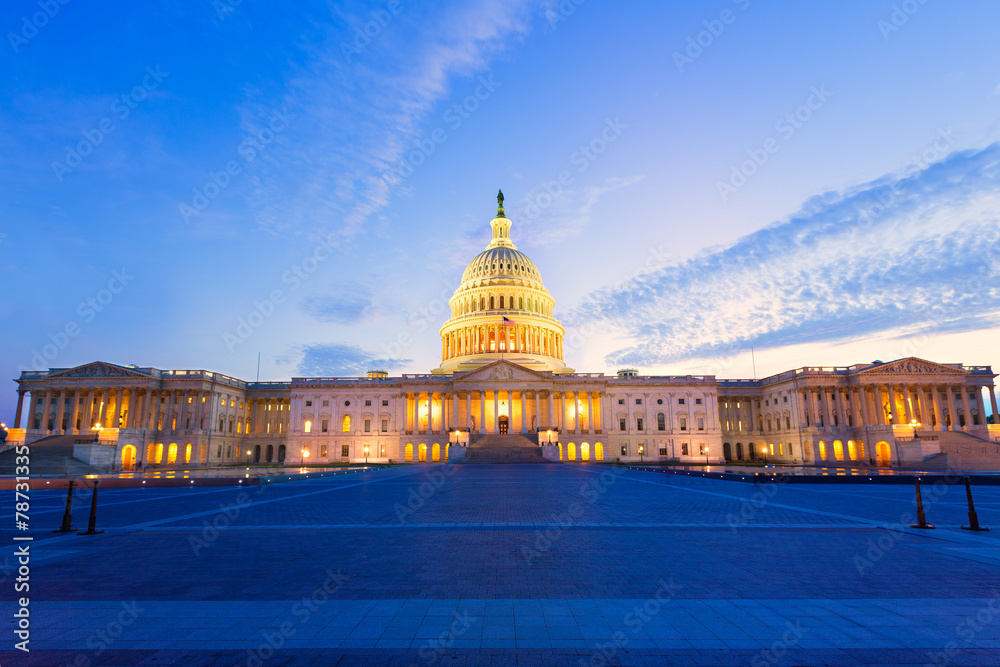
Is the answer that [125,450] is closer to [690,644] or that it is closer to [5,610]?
[5,610]

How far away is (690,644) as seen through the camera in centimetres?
625

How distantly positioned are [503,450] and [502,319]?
135ft

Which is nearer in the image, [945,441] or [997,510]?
[997,510]

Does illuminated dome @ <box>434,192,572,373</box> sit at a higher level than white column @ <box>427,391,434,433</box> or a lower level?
higher

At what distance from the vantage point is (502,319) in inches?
4437

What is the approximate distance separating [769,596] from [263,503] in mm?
19906

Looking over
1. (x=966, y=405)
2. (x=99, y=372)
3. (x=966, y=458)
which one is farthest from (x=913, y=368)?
(x=99, y=372)

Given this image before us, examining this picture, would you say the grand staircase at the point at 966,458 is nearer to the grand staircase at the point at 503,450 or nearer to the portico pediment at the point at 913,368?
the portico pediment at the point at 913,368

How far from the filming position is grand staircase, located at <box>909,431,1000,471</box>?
192 feet

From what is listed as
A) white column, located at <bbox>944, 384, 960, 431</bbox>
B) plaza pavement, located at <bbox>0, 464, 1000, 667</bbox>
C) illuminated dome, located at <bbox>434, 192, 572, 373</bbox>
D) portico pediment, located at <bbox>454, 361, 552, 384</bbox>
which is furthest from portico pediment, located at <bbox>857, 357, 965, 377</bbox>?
plaza pavement, located at <bbox>0, 464, 1000, 667</bbox>

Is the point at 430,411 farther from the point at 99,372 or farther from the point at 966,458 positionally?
the point at 966,458

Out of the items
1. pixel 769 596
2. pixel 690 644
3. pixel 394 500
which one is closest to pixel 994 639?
pixel 769 596

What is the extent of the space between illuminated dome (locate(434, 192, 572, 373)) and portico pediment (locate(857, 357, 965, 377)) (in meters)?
53.9

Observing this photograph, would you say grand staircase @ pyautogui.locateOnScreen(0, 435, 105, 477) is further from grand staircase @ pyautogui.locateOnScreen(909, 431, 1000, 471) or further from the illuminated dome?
grand staircase @ pyautogui.locateOnScreen(909, 431, 1000, 471)
